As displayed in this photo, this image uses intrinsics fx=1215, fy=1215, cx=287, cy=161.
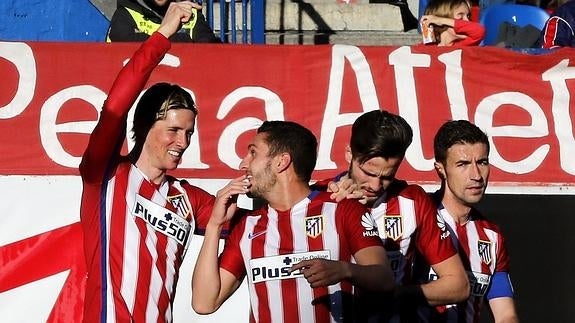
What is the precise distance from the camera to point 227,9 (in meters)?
9.91

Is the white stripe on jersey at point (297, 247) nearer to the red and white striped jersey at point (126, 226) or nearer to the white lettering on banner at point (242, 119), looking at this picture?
the red and white striped jersey at point (126, 226)

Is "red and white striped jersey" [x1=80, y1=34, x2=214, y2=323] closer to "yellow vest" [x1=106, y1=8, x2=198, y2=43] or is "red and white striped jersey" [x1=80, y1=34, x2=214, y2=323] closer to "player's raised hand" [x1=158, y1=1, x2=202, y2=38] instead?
"player's raised hand" [x1=158, y1=1, x2=202, y2=38]

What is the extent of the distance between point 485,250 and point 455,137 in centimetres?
54

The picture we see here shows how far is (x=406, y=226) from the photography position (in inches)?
206

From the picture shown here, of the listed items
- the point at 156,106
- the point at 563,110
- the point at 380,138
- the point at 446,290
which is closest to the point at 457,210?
the point at 446,290

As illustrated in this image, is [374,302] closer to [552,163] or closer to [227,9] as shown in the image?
[552,163]

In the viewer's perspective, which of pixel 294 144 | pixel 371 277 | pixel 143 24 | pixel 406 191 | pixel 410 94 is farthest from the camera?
pixel 143 24

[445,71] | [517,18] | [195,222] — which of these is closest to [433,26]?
[445,71]

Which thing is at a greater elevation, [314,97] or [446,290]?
[314,97]

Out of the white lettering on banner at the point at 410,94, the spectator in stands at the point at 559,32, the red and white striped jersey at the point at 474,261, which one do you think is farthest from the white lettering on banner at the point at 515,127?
the red and white striped jersey at the point at 474,261

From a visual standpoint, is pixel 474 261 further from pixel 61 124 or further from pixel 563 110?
pixel 61 124

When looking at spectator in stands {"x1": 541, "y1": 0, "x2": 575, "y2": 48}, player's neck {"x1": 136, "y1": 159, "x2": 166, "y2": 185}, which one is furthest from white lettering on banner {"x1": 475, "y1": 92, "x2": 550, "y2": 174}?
player's neck {"x1": 136, "y1": 159, "x2": 166, "y2": 185}

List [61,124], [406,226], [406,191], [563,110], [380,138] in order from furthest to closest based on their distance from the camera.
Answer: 1. [563,110]
2. [61,124]
3. [406,191]
4. [406,226]
5. [380,138]

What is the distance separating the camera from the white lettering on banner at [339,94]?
7.12 meters
